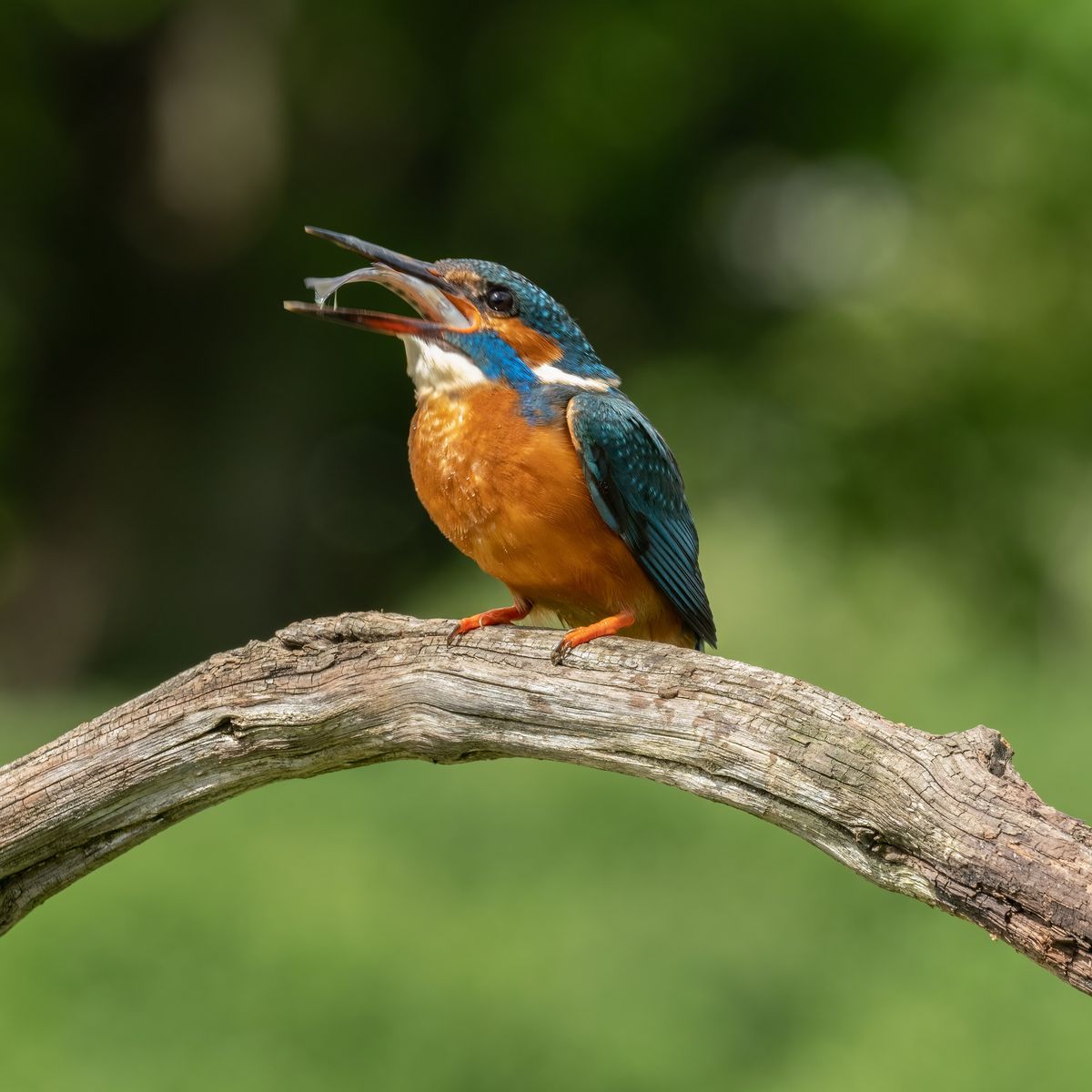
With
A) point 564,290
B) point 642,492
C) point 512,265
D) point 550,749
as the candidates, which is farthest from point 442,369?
point 564,290

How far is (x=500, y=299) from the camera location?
4312mm

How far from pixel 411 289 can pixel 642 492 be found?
840 mm

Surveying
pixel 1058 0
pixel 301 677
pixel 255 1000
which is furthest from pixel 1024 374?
pixel 301 677

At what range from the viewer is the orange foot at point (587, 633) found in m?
3.57

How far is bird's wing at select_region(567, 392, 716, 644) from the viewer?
4.15 m

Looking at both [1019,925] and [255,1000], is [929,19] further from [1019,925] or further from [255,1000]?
[1019,925]

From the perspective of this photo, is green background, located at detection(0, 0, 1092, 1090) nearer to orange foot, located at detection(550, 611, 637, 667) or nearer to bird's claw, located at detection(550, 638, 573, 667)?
orange foot, located at detection(550, 611, 637, 667)

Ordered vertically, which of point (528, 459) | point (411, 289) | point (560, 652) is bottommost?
point (560, 652)

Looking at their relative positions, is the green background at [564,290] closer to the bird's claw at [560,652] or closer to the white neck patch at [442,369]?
the white neck patch at [442,369]

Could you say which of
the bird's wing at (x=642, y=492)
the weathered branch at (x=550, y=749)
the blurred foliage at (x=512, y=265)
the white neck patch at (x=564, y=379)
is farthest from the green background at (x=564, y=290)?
the weathered branch at (x=550, y=749)

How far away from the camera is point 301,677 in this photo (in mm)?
3604

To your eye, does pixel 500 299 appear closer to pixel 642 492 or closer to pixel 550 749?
pixel 642 492

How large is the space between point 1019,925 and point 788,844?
5.65 metres

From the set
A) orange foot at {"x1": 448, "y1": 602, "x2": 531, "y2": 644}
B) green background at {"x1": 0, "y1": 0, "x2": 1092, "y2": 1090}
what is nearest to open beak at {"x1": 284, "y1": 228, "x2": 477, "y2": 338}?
orange foot at {"x1": 448, "y1": 602, "x2": 531, "y2": 644}
